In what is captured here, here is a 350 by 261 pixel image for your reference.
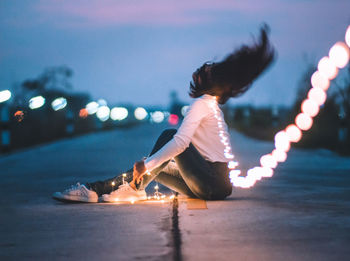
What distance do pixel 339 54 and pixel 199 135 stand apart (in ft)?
6.09

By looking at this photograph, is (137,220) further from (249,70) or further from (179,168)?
(249,70)

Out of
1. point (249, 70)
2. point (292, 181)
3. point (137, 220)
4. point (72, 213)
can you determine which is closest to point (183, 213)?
point (137, 220)

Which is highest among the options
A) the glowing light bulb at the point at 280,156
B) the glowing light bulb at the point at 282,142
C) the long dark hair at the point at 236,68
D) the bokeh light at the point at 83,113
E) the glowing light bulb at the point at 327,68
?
the bokeh light at the point at 83,113

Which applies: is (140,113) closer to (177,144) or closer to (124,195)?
(124,195)

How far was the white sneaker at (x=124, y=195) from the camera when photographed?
531cm

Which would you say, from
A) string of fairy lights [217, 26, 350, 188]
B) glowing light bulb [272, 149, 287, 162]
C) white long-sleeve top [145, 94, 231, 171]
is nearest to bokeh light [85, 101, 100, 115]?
glowing light bulb [272, 149, 287, 162]

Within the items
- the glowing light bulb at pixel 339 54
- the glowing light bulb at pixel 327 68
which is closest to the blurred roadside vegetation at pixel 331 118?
the glowing light bulb at pixel 327 68

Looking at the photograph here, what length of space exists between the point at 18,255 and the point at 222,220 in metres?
1.60

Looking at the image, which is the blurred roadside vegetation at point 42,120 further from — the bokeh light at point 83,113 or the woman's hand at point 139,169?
the woman's hand at point 139,169

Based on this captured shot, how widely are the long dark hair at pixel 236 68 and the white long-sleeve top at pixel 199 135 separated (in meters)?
0.13

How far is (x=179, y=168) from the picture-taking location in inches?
202

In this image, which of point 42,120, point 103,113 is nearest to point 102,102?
point 103,113

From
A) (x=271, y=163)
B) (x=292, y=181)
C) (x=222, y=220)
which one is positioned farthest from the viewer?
(x=271, y=163)

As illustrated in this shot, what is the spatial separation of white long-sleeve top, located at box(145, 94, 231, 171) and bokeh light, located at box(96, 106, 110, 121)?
2226 cm
